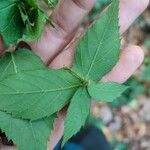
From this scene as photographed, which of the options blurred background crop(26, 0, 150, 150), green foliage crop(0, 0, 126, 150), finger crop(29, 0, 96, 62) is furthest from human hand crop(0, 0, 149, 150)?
blurred background crop(26, 0, 150, 150)

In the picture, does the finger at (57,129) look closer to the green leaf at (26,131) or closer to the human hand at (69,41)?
the human hand at (69,41)

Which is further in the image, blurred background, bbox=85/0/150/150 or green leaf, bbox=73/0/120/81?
blurred background, bbox=85/0/150/150

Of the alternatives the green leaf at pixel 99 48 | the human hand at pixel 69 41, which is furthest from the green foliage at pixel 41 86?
the human hand at pixel 69 41

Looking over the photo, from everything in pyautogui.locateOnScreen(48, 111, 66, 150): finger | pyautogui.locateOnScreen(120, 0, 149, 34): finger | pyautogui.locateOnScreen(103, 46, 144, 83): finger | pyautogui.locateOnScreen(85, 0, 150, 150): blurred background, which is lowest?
pyautogui.locateOnScreen(85, 0, 150, 150): blurred background

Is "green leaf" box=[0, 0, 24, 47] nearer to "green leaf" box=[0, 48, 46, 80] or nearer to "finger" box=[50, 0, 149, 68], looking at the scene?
"green leaf" box=[0, 48, 46, 80]

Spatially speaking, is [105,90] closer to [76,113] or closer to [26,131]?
[76,113]

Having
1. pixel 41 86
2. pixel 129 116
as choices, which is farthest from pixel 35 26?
pixel 129 116

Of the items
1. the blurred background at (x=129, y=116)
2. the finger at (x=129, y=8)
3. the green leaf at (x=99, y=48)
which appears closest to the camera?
the green leaf at (x=99, y=48)

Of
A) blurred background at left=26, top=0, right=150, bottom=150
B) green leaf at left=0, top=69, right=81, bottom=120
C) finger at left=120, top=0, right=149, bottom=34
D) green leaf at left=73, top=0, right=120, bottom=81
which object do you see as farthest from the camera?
blurred background at left=26, top=0, right=150, bottom=150
